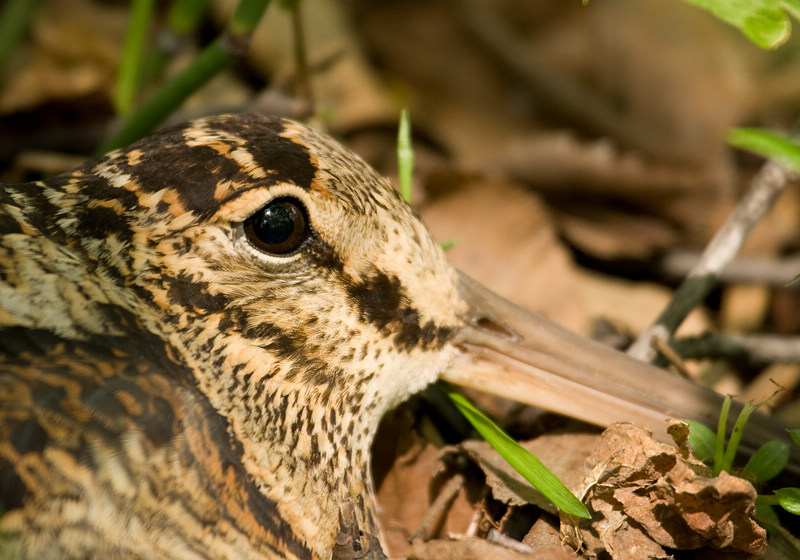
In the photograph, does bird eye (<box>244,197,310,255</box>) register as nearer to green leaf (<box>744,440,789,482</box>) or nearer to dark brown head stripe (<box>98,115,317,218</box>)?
dark brown head stripe (<box>98,115,317,218</box>)

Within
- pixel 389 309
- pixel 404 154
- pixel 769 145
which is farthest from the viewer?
pixel 404 154

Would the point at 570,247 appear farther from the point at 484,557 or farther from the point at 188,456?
the point at 188,456

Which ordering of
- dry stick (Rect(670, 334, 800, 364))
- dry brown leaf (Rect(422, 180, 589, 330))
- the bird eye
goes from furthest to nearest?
dry brown leaf (Rect(422, 180, 589, 330)), dry stick (Rect(670, 334, 800, 364)), the bird eye

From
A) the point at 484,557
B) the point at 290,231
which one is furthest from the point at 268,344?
the point at 484,557

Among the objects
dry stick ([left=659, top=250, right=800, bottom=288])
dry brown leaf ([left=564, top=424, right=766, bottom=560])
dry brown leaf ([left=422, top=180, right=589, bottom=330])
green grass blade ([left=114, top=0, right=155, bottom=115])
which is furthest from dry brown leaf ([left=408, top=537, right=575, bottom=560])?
green grass blade ([left=114, top=0, right=155, bottom=115])

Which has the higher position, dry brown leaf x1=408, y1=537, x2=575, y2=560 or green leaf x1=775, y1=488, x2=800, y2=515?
green leaf x1=775, y1=488, x2=800, y2=515

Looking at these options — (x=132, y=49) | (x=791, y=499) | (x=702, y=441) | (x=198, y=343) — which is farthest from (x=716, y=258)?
(x=132, y=49)

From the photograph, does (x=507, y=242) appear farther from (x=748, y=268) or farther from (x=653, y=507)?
(x=653, y=507)
